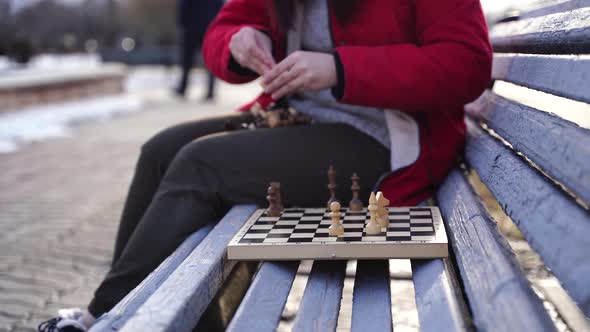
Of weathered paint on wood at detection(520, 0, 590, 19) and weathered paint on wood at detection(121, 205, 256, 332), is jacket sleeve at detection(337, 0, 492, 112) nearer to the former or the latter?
weathered paint on wood at detection(520, 0, 590, 19)

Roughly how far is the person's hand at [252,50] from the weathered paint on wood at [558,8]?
0.83 metres

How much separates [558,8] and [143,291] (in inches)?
52.7

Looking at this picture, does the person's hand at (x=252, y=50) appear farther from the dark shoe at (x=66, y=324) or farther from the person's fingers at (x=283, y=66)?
the dark shoe at (x=66, y=324)

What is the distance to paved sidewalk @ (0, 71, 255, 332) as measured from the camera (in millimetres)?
3088

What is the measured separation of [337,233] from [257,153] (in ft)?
1.77

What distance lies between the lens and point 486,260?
4.67 ft

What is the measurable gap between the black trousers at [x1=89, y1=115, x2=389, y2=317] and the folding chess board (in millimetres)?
266

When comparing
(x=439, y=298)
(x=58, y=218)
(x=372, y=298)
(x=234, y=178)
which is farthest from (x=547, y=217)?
(x=58, y=218)

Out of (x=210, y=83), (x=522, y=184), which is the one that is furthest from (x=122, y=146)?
(x=522, y=184)

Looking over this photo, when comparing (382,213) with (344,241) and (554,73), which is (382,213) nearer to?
(344,241)

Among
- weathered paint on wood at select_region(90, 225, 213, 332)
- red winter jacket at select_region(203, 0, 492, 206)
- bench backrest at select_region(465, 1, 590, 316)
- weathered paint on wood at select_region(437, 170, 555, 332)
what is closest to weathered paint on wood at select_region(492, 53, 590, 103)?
bench backrest at select_region(465, 1, 590, 316)

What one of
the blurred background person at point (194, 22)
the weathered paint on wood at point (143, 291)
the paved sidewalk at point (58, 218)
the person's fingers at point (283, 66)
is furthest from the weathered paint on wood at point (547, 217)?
the blurred background person at point (194, 22)

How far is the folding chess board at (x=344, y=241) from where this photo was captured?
1.69 m

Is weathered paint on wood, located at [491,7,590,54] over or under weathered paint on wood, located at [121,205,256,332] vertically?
over
